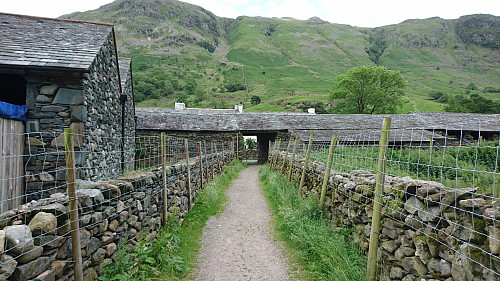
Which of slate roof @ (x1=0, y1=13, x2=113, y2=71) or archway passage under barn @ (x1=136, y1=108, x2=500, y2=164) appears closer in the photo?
slate roof @ (x1=0, y1=13, x2=113, y2=71)

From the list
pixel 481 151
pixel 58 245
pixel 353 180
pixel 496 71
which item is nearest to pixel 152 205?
pixel 58 245

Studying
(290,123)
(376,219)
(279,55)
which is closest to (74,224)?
(376,219)

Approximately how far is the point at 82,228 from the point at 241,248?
311cm

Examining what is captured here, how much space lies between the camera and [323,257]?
152 inches

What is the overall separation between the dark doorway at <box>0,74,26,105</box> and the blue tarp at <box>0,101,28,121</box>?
39.0 inches

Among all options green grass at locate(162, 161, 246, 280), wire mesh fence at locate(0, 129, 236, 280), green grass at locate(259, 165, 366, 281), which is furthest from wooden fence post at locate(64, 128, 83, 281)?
green grass at locate(259, 165, 366, 281)

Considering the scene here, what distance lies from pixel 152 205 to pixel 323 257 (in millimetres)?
3093

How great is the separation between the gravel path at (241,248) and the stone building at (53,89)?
262 centimetres

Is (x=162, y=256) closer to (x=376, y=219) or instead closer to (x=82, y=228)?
(x=82, y=228)

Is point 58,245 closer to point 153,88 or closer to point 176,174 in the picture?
point 176,174

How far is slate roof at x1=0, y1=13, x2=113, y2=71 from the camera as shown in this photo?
601 centimetres

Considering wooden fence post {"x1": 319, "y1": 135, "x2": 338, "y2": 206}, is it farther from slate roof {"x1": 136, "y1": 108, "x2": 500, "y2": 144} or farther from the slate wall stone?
slate roof {"x1": 136, "y1": 108, "x2": 500, "y2": 144}

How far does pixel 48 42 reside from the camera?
718 cm

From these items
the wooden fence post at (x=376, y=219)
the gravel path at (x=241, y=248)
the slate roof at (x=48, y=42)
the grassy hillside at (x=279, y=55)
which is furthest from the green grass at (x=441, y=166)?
the grassy hillside at (x=279, y=55)
